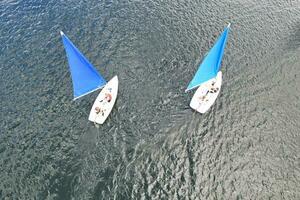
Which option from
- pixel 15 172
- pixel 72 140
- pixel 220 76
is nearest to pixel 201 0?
pixel 220 76

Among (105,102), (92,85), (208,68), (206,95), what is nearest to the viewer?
(92,85)

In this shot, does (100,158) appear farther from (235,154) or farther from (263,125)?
(263,125)

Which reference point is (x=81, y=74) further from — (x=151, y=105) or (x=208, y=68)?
A: (x=208, y=68)

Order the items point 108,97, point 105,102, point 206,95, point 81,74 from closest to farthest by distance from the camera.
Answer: point 81,74, point 105,102, point 108,97, point 206,95

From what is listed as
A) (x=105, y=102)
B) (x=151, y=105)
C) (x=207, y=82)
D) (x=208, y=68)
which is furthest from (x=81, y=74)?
(x=207, y=82)

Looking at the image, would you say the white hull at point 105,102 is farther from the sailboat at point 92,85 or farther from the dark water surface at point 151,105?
the dark water surface at point 151,105

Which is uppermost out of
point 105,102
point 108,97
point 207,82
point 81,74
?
point 81,74

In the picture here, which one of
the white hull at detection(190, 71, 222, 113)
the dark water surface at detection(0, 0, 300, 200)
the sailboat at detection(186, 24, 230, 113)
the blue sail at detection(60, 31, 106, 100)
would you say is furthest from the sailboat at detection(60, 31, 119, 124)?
the white hull at detection(190, 71, 222, 113)

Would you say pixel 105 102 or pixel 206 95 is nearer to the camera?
pixel 105 102

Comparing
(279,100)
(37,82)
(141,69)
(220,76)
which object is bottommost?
(279,100)
